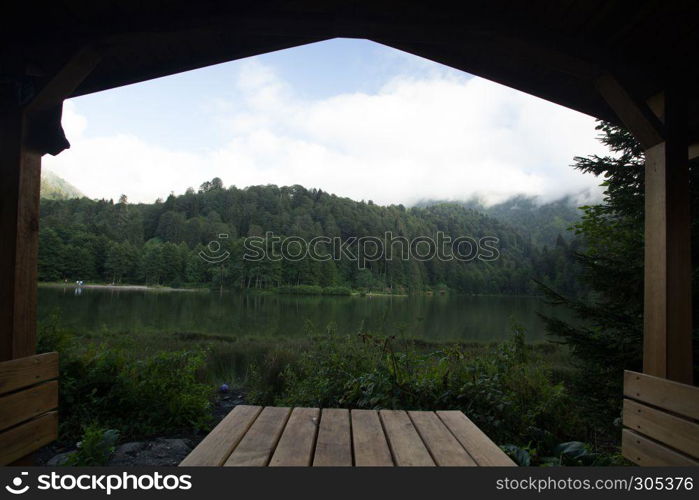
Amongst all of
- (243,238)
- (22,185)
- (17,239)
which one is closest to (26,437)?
(17,239)

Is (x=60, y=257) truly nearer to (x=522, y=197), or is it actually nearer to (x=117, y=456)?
(x=117, y=456)

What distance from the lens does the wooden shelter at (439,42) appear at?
5.63ft

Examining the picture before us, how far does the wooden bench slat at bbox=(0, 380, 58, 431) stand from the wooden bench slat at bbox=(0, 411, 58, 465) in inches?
1.1

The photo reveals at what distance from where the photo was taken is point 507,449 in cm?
229

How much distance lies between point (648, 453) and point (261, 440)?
1.66 metres

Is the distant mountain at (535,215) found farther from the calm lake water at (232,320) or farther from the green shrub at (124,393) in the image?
the green shrub at (124,393)

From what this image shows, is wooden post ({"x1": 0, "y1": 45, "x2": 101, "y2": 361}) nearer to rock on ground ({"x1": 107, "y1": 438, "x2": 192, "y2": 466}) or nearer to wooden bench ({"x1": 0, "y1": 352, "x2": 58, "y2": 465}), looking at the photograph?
wooden bench ({"x1": 0, "y1": 352, "x2": 58, "y2": 465})

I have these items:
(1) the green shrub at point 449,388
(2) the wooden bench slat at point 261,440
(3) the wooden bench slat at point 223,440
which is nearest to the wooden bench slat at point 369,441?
(2) the wooden bench slat at point 261,440

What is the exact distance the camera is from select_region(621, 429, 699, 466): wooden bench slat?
5.13 feet

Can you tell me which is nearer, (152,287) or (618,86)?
(618,86)

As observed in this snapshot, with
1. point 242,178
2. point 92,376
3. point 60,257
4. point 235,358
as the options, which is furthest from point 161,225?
point 92,376

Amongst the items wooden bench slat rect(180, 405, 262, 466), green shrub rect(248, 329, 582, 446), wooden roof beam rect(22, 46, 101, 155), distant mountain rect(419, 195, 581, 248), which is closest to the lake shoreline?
green shrub rect(248, 329, 582, 446)

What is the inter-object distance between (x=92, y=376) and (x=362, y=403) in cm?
247

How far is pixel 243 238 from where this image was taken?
4103 cm
